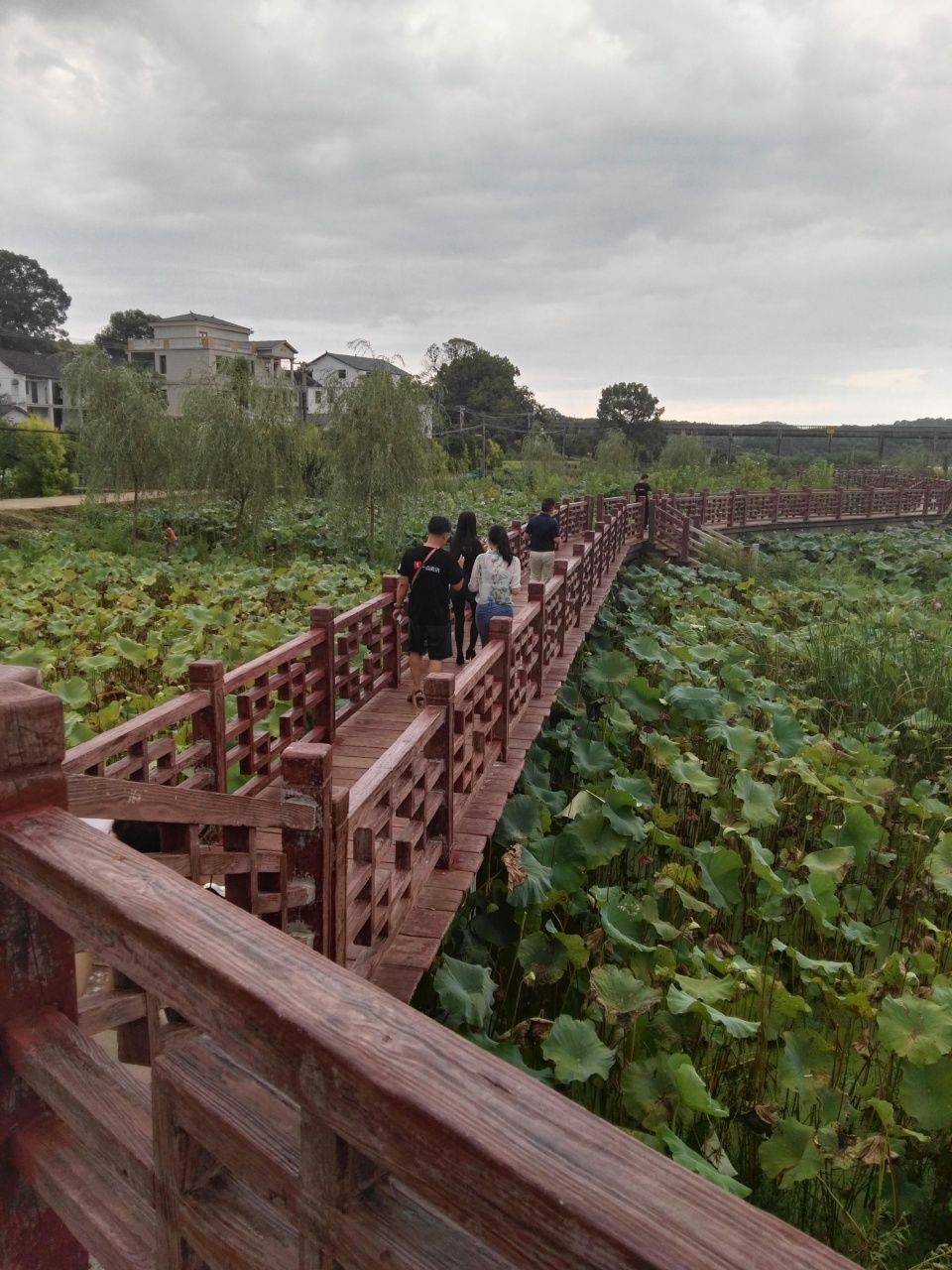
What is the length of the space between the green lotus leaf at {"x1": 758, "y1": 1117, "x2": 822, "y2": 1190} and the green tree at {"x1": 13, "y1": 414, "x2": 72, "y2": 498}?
80.7ft

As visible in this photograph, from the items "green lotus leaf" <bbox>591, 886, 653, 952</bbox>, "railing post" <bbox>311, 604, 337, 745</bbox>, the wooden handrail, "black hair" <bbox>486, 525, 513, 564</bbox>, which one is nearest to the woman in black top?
"black hair" <bbox>486, 525, 513, 564</bbox>

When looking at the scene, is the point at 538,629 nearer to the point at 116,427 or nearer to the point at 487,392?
the point at 116,427

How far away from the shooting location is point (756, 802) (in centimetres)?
514

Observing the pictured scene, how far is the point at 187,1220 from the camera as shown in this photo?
43.3 inches

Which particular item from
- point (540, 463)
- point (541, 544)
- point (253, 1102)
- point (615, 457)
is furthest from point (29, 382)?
point (253, 1102)

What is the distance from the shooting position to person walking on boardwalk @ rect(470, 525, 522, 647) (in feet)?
21.5

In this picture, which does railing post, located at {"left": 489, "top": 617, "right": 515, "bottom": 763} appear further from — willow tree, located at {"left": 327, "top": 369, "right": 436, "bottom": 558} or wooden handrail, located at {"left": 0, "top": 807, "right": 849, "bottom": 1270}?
willow tree, located at {"left": 327, "top": 369, "right": 436, "bottom": 558}

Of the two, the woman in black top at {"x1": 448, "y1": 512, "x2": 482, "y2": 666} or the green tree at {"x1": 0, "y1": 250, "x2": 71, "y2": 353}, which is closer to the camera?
the woman in black top at {"x1": 448, "y1": 512, "x2": 482, "y2": 666}

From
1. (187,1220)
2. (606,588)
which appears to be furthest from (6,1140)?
(606,588)

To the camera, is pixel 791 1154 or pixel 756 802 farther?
pixel 756 802

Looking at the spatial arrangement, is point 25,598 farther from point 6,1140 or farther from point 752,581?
point 752,581

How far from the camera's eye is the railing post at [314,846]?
2518 millimetres

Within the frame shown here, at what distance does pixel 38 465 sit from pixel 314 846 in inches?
950

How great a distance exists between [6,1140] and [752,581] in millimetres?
14361
